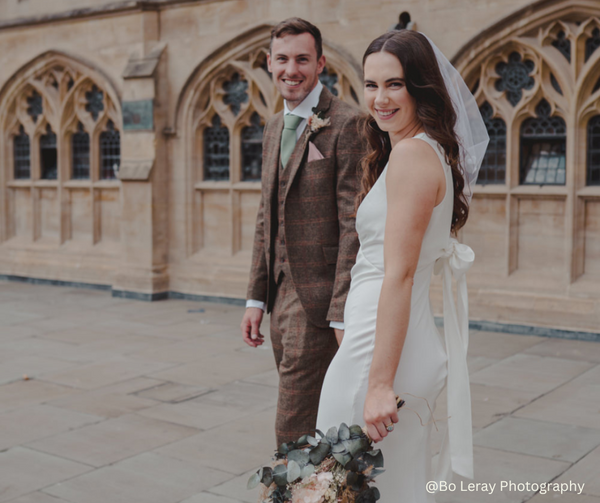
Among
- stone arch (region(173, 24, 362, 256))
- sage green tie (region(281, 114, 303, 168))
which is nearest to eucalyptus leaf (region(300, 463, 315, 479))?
sage green tie (region(281, 114, 303, 168))

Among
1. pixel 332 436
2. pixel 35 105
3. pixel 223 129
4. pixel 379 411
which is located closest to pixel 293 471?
pixel 332 436

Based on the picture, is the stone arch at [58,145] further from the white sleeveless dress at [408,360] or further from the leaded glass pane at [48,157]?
the white sleeveless dress at [408,360]

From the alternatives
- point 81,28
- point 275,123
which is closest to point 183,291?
point 81,28

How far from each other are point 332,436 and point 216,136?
8.47m

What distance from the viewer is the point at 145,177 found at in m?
10.0

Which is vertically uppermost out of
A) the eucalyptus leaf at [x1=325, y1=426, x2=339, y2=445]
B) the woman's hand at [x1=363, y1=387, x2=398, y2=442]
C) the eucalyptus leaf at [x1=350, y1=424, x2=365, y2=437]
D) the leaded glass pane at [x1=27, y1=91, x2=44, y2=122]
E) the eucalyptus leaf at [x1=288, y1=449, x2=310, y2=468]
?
the leaded glass pane at [x1=27, y1=91, x2=44, y2=122]

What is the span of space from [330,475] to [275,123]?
1546 mm

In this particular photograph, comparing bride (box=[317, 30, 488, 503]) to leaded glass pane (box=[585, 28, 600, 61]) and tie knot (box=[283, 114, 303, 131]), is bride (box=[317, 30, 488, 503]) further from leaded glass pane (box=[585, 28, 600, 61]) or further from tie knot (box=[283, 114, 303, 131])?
leaded glass pane (box=[585, 28, 600, 61])

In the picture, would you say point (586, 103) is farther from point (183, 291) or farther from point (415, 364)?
point (415, 364)

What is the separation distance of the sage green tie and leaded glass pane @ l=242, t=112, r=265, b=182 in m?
6.91

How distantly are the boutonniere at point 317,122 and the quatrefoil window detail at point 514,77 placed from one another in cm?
568

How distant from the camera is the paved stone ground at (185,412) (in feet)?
12.9

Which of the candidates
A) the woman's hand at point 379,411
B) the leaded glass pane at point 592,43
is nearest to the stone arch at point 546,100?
the leaded glass pane at point 592,43

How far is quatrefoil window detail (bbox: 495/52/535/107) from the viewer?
8.07 metres
